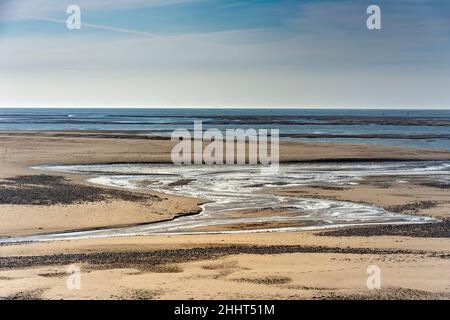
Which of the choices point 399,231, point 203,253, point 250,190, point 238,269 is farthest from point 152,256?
point 250,190

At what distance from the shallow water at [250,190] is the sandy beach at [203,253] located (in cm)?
94

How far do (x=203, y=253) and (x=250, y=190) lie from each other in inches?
533

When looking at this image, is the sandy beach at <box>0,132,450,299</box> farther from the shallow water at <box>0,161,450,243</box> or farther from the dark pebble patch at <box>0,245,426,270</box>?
the shallow water at <box>0,161,450,243</box>

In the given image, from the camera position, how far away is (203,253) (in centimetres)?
1755

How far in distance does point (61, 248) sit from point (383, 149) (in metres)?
43.9

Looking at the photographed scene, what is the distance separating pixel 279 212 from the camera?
81.6 feet

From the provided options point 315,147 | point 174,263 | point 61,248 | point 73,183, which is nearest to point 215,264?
point 174,263

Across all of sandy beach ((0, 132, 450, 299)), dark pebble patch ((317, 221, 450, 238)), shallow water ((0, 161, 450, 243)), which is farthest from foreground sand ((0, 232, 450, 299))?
shallow water ((0, 161, 450, 243))

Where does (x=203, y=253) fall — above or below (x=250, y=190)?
below

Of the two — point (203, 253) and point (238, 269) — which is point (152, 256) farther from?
point (238, 269)

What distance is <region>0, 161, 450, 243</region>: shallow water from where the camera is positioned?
22.1 meters
